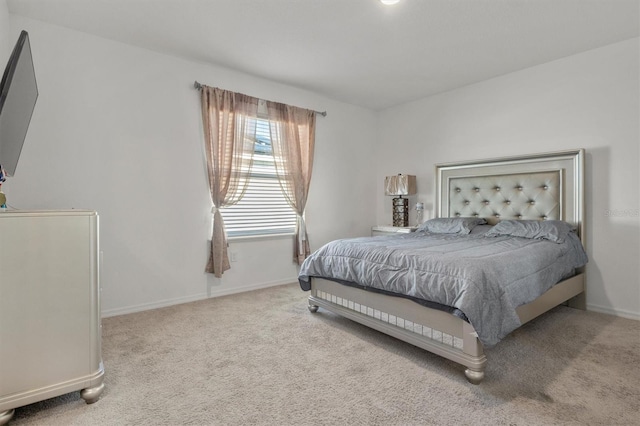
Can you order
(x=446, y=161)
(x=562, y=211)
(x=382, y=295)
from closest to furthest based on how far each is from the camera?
(x=382, y=295) < (x=562, y=211) < (x=446, y=161)

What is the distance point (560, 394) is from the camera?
1.71m

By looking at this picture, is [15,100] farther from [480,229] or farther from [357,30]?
[480,229]

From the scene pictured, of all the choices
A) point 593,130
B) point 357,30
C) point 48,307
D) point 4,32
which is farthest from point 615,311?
point 4,32

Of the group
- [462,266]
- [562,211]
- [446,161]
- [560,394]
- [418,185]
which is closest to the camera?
[560,394]

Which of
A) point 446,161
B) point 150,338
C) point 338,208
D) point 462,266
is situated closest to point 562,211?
point 446,161

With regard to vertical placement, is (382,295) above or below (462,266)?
below

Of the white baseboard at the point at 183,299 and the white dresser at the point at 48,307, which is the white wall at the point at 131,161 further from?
the white dresser at the point at 48,307

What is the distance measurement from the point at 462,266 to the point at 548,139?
2.39 meters

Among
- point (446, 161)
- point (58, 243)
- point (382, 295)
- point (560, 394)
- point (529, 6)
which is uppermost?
point (529, 6)

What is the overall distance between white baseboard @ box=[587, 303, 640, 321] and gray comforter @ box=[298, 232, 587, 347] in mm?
497

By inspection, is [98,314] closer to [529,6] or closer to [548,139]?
[529,6]

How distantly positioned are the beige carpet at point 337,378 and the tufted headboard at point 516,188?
112cm

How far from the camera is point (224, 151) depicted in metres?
3.56

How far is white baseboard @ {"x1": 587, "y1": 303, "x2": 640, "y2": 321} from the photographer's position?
2.93m
